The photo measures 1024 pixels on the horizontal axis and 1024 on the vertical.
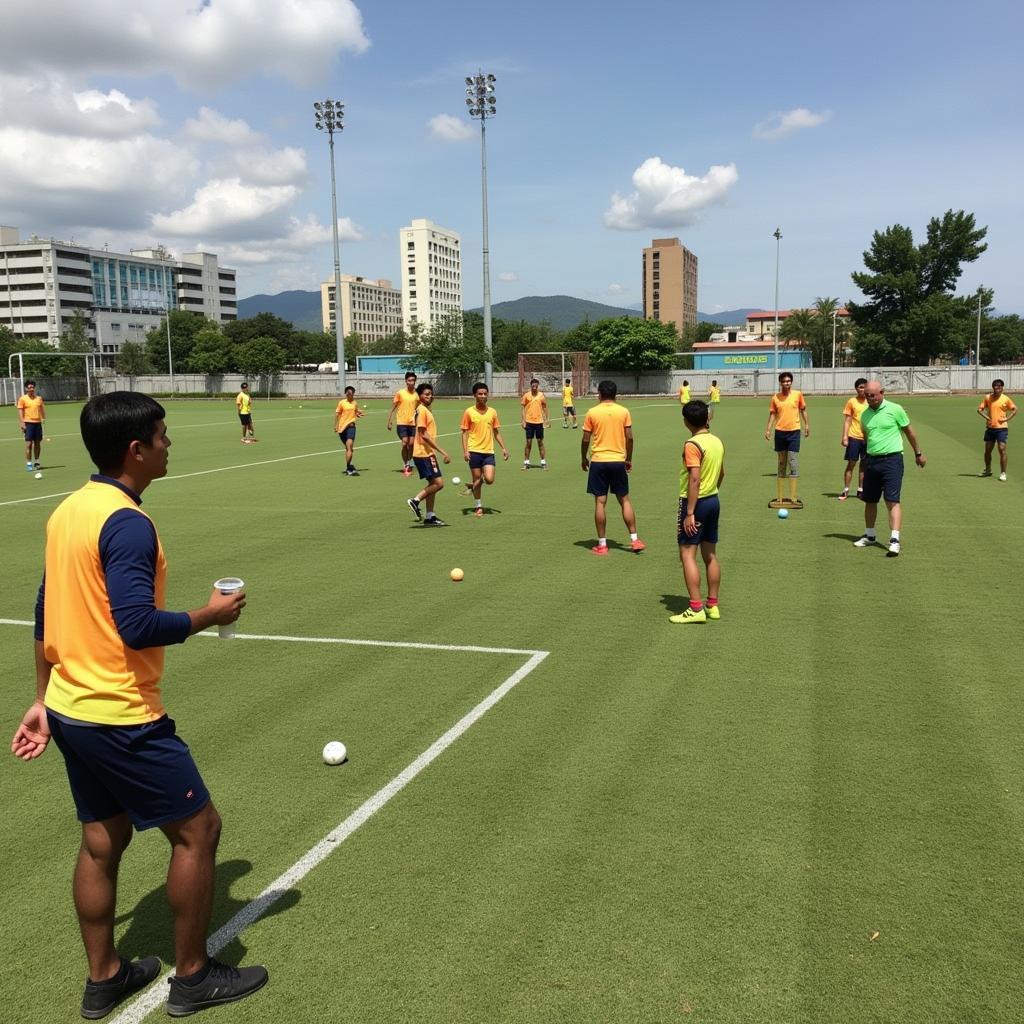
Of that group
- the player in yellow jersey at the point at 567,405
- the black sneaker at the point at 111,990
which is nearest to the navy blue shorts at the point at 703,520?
the black sneaker at the point at 111,990

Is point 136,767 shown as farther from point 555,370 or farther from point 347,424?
point 555,370

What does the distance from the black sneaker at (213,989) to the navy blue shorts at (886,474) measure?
9.93 metres

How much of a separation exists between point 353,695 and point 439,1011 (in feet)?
11.4

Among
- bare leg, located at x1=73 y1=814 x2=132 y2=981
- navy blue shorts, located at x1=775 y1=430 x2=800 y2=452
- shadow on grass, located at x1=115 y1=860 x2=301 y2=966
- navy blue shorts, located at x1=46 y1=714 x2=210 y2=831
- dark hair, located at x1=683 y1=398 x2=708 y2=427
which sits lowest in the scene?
shadow on grass, located at x1=115 y1=860 x2=301 y2=966

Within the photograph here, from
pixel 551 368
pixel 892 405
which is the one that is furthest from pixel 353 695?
pixel 551 368

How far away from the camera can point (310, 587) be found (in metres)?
10.0

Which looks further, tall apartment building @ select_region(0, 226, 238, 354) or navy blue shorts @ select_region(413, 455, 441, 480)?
tall apartment building @ select_region(0, 226, 238, 354)

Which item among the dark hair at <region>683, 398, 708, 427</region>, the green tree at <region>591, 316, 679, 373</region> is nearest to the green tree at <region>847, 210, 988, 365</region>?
the green tree at <region>591, 316, 679, 373</region>

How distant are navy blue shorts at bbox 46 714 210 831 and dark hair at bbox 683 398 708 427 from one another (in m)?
5.86

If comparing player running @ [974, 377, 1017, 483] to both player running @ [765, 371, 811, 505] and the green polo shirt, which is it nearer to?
player running @ [765, 371, 811, 505]

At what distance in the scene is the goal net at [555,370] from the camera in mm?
68188

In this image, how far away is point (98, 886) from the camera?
10.5 feet

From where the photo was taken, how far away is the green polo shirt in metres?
11.1

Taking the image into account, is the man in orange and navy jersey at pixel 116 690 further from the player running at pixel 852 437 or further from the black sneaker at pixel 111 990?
the player running at pixel 852 437
